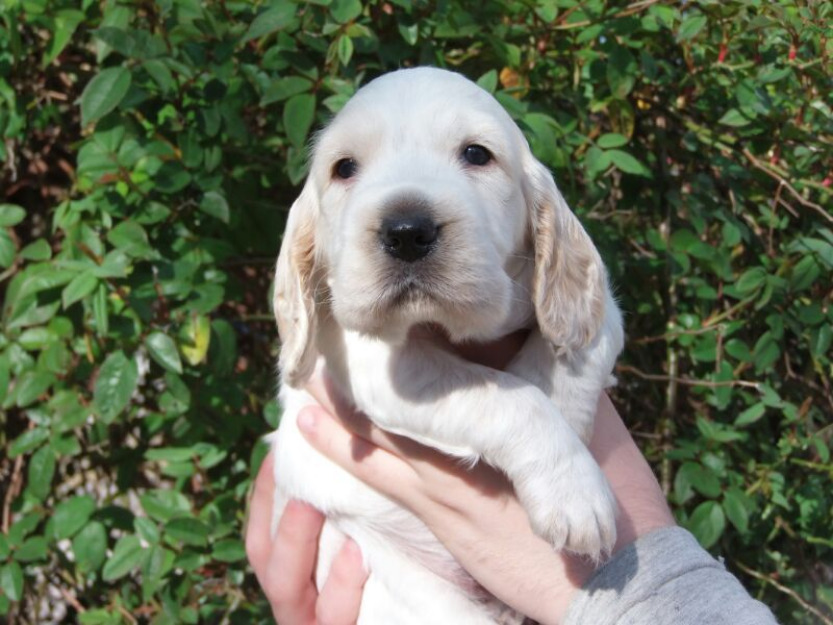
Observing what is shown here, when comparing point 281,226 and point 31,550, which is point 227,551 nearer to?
point 31,550

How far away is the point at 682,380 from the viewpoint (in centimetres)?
317

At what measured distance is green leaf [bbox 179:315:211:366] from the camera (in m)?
2.75

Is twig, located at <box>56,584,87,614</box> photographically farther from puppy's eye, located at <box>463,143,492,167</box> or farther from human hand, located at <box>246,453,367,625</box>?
puppy's eye, located at <box>463,143,492,167</box>

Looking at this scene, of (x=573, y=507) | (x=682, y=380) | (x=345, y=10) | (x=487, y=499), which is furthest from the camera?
(x=682, y=380)

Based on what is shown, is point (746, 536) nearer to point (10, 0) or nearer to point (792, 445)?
point (792, 445)

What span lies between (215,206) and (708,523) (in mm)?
1776

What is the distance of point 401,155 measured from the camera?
2.20 m

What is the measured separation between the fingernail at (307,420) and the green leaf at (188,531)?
0.62 meters

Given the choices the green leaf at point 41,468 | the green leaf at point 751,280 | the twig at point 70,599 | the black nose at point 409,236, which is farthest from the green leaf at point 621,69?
the twig at point 70,599

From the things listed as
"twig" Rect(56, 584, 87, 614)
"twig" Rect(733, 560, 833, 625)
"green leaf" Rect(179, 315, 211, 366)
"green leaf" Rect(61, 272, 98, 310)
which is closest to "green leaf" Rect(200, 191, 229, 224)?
"green leaf" Rect(179, 315, 211, 366)

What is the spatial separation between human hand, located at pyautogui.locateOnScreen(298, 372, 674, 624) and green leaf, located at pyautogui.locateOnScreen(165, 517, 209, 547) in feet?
2.07

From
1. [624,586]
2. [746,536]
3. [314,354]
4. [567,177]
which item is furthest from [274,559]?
[746,536]

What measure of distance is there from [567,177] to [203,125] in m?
1.15

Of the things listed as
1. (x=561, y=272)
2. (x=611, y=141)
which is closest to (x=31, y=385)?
(x=561, y=272)
